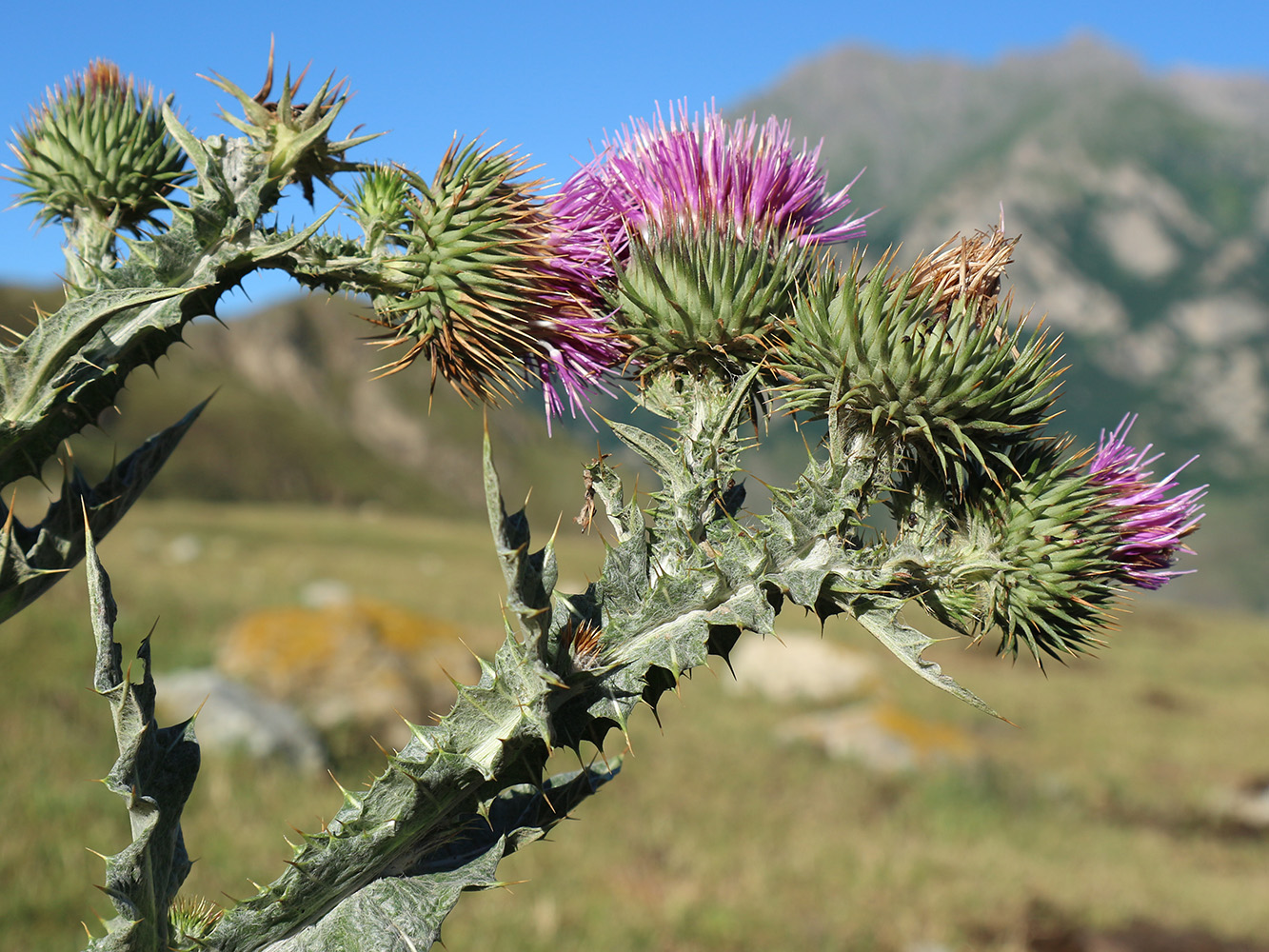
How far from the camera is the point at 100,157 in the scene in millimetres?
3406

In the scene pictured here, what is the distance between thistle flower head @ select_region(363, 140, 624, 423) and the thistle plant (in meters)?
0.01

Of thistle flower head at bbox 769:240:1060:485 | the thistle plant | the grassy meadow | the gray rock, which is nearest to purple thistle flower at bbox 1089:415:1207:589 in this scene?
the thistle plant

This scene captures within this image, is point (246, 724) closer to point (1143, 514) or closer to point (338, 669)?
point (338, 669)

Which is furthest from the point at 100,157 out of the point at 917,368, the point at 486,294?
the point at 917,368

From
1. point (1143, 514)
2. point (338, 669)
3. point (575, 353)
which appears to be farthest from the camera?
point (338, 669)

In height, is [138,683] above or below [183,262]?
below

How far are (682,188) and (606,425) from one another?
3.17 ft

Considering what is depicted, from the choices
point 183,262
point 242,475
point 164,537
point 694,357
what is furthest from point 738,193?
point 242,475

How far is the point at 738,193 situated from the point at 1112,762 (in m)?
24.9

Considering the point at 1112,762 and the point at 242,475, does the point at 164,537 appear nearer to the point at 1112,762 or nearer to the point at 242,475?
the point at 1112,762

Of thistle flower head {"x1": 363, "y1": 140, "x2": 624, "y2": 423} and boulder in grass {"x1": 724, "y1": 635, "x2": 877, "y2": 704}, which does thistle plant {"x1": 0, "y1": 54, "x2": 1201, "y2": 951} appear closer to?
thistle flower head {"x1": 363, "y1": 140, "x2": 624, "y2": 423}

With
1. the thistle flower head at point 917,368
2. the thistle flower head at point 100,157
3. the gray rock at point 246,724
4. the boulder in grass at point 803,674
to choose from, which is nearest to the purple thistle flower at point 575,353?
the thistle flower head at point 917,368

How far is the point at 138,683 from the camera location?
215 centimetres

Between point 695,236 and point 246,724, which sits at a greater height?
point 695,236
